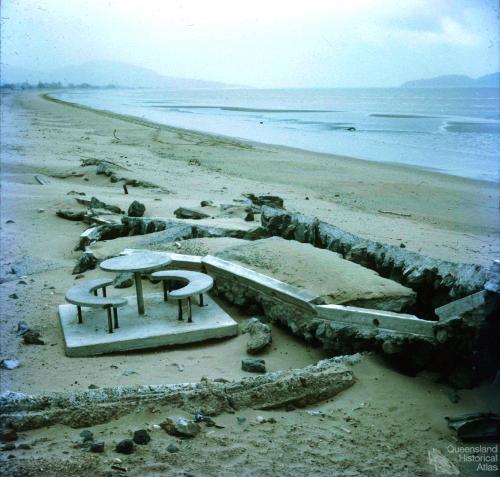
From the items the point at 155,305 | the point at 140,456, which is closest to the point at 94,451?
the point at 140,456

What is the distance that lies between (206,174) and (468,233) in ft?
30.3

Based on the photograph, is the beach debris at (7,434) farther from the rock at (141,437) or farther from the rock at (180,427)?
the rock at (180,427)

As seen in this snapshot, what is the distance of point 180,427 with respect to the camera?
3.50 m

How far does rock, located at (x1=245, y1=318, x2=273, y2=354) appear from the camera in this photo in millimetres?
5161

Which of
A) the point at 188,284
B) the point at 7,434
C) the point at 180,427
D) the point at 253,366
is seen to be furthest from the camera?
the point at 188,284

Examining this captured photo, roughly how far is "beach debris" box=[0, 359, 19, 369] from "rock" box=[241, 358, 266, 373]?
79.0 inches

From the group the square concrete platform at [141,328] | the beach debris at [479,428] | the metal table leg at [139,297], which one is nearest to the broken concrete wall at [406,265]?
the beach debris at [479,428]

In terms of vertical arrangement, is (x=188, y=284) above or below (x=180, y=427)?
above

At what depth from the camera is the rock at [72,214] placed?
34.2 feet

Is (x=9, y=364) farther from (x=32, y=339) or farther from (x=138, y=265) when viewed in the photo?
(x=138, y=265)

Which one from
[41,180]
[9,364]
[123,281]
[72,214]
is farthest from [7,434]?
[41,180]

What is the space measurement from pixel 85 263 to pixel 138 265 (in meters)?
2.30

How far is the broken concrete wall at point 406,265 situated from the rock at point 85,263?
2.78 m

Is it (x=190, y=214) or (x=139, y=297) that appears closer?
(x=139, y=297)
